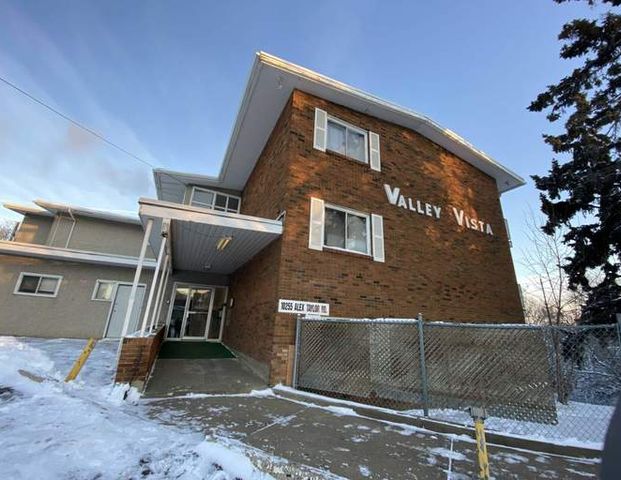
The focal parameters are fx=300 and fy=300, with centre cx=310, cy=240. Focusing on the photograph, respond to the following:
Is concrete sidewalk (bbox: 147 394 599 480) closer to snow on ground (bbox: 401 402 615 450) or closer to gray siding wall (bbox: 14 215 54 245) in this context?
snow on ground (bbox: 401 402 615 450)

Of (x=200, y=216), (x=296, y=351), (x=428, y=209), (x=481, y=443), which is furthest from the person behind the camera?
(x=428, y=209)

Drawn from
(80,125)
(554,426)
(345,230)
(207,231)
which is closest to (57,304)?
(80,125)

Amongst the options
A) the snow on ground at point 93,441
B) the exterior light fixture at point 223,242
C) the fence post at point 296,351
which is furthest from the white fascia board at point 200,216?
the snow on ground at point 93,441

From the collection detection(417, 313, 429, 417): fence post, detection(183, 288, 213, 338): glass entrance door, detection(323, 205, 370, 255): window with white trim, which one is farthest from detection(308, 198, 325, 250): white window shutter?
detection(183, 288, 213, 338): glass entrance door

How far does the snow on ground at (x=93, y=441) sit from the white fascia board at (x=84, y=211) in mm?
11354

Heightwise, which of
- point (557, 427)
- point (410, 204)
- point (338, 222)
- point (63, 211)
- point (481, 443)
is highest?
point (63, 211)

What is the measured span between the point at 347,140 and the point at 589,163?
7461 mm

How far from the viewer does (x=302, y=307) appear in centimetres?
691

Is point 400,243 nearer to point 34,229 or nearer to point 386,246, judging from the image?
point 386,246

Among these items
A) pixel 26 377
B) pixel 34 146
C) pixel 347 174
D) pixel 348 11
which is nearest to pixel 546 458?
pixel 347 174

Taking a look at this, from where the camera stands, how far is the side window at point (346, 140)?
863 cm

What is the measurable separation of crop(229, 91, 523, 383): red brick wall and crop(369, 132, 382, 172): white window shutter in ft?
0.75

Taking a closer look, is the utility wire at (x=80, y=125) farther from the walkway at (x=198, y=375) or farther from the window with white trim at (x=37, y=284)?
the walkway at (x=198, y=375)

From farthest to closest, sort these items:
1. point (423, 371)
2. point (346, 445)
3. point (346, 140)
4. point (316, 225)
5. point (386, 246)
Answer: point (346, 140), point (386, 246), point (316, 225), point (423, 371), point (346, 445)
